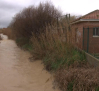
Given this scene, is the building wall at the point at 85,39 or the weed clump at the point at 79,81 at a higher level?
the building wall at the point at 85,39

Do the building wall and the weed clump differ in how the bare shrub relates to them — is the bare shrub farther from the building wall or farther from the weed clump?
the weed clump

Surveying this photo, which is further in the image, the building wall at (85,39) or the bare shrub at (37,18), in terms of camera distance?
the bare shrub at (37,18)

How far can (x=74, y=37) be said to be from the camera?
6980mm

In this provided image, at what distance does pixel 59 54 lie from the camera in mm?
7047

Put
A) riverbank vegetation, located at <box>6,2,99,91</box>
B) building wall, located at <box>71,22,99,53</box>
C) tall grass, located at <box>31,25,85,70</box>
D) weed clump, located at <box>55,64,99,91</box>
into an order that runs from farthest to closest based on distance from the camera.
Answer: building wall, located at <box>71,22,99,53</box> < tall grass, located at <box>31,25,85,70</box> < riverbank vegetation, located at <box>6,2,99,91</box> < weed clump, located at <box>55,64,99,91</box>

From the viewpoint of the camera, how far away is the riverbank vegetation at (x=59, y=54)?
4121mm

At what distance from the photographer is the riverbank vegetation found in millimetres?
4121

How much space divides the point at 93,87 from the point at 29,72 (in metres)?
4.35

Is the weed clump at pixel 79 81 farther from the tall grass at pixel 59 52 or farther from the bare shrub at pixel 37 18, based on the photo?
the bare shrub at pixel 37 18

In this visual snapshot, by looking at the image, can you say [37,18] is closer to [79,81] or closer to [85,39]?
[85,39]

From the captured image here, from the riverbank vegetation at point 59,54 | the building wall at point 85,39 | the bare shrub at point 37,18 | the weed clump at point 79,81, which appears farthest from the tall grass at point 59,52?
the bare shrub at point 37,18

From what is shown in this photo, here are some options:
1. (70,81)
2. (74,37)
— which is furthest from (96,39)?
(70,81)

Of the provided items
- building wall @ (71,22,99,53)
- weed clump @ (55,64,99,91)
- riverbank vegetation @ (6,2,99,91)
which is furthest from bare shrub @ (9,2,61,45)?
weed clump @ (55,64,99,91)

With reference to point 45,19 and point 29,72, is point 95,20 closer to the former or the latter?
point 45,19
